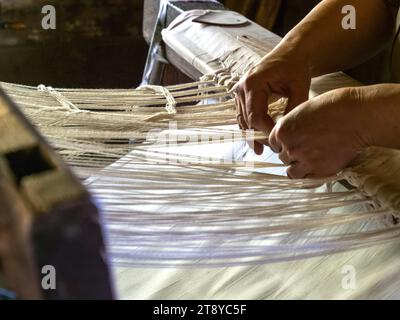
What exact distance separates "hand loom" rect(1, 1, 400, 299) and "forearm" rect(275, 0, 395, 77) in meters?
→ 0.21

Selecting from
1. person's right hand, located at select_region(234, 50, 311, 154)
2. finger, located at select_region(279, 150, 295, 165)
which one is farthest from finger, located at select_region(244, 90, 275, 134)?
finger, located at select_region(279, 150, 295, 165)

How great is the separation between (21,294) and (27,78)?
2.92 m

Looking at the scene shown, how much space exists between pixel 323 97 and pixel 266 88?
214 mm

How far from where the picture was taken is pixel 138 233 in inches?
31.1

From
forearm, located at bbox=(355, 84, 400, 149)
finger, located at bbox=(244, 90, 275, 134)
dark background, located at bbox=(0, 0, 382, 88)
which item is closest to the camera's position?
forearm, located at bbox=(355, 84, 400, 149)

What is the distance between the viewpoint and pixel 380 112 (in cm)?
83

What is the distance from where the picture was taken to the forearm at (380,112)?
0.82 m

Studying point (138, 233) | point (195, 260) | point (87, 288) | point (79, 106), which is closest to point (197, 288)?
point (195, 260)

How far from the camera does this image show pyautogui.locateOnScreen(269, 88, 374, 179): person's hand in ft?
2.76

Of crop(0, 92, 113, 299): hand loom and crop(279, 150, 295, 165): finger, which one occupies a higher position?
crop(0, 92, 113, 299): hand loom

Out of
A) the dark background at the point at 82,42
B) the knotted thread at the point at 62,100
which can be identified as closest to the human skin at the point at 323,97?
the knotted thread at the point at 62,100

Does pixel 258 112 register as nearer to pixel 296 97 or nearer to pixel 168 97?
pixel 296 97

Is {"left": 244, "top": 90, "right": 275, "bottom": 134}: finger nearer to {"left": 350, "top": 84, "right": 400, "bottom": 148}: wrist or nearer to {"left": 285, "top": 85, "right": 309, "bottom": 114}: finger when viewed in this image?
{"left": 285, "top": 85, "right": 309, "bottom": 114}: finger

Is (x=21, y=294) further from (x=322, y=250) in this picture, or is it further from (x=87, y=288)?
(x=322, y=250)
